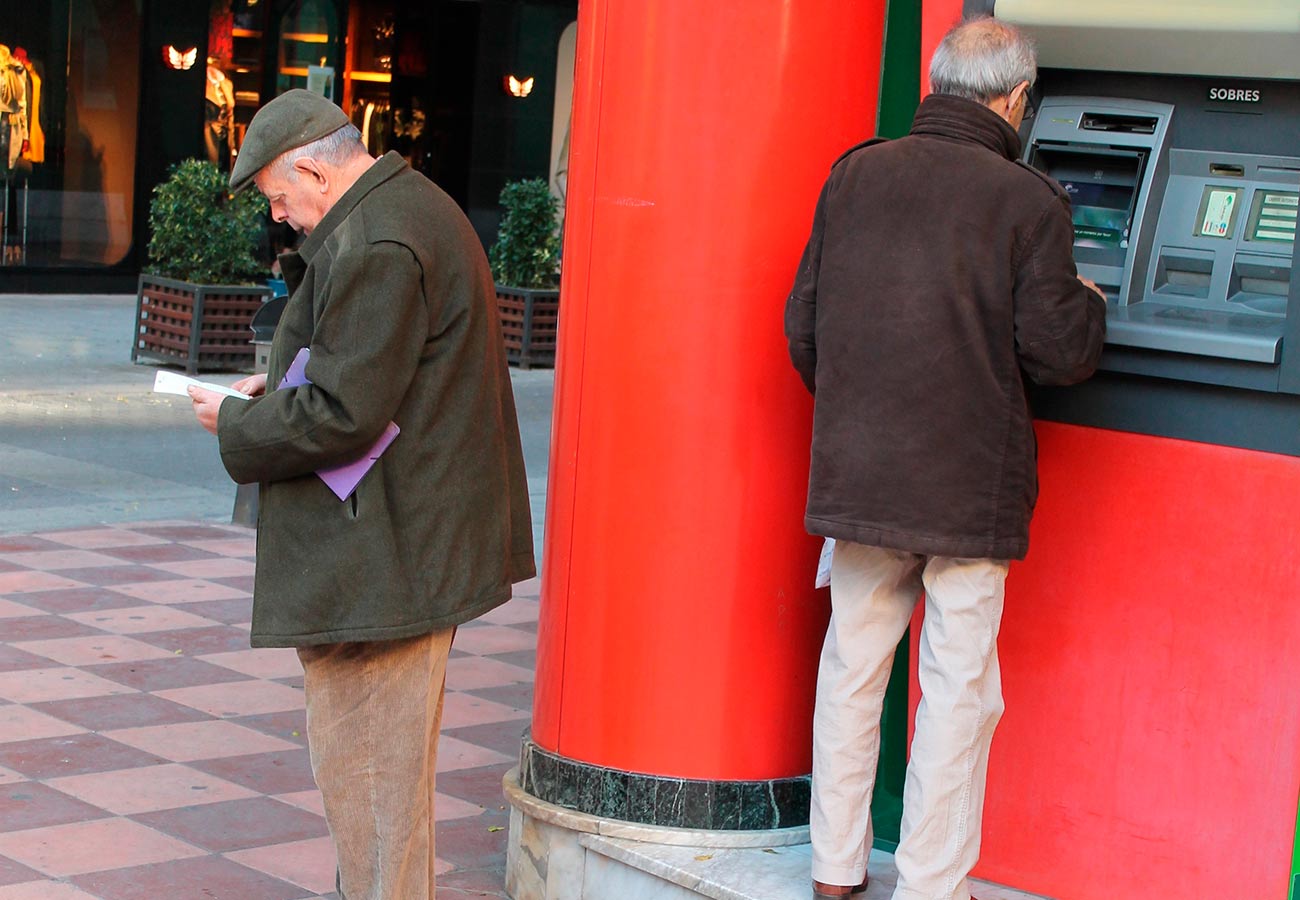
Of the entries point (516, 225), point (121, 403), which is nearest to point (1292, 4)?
point (121, 403)

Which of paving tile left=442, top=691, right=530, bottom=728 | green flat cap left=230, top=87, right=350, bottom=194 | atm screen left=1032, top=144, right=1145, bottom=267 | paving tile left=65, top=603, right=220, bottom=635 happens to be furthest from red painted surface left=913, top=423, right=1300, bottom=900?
paving tile left=65, top=603, right=220, bottom=635

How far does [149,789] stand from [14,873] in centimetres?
62

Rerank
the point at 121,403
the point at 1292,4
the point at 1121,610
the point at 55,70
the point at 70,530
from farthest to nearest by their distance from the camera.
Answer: the point at 55,70
the point at 121,403
the point at 70,530
the point at 1121,610
the point at 1292,4

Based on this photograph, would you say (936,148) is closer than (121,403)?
Yes

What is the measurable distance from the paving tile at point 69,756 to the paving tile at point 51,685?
0.37 meters

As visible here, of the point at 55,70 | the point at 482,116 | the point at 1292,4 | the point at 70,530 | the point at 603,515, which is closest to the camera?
the point at 1292,4

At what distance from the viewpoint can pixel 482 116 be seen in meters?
19.4

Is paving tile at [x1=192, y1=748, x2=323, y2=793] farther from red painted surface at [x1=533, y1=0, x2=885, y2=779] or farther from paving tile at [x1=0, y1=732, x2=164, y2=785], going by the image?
red painted surface at [x1=533, y1=0, x2=885, y2=779]

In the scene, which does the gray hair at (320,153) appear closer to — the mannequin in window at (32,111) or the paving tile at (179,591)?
the paving tile at (179,591)

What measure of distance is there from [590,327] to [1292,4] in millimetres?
1435

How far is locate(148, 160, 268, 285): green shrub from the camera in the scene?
12.1m

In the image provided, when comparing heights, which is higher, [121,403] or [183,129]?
[183,129]

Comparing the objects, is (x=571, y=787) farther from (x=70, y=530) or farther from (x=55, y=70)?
(x=55, y=70)

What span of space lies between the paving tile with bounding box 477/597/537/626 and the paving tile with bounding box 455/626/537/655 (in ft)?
0.25
